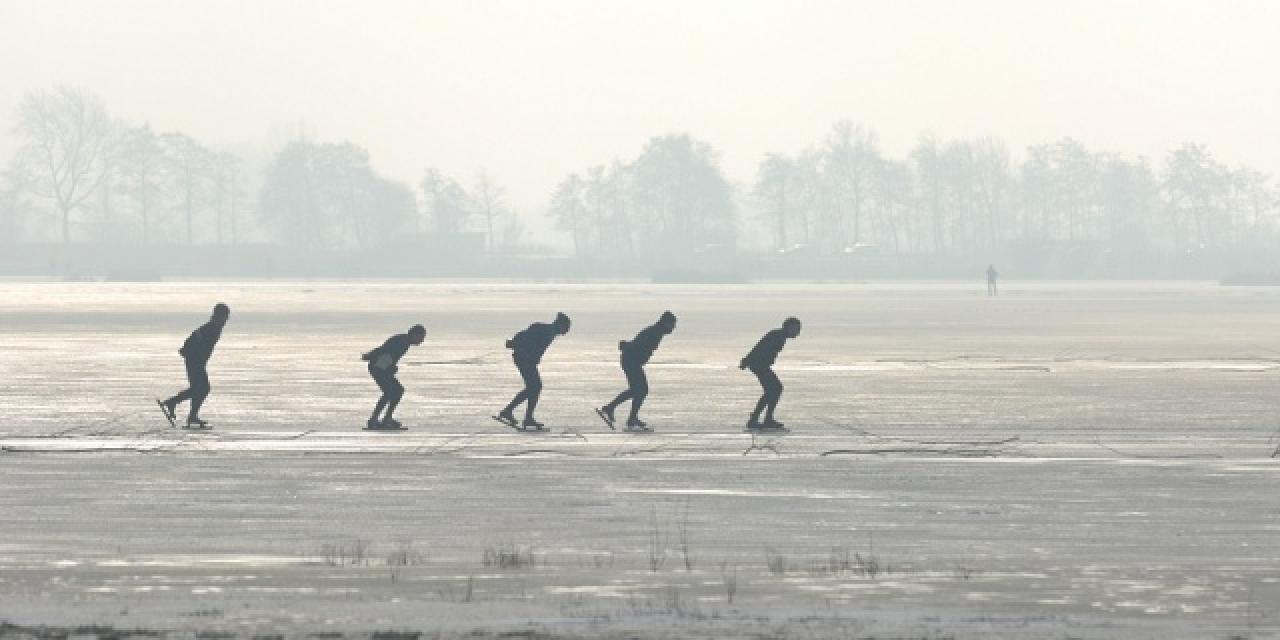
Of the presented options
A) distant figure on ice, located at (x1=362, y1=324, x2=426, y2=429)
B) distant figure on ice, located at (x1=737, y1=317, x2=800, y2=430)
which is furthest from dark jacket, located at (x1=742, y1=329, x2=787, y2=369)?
distant figure on ice, located at (x1=362, y1=324, x2=426, y2=429)

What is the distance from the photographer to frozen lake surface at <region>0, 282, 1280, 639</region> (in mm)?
12273

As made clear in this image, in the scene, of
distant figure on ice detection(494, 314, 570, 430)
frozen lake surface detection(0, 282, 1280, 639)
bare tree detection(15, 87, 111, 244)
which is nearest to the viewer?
frozen lake surface detection(0, 282, 1280, 639)

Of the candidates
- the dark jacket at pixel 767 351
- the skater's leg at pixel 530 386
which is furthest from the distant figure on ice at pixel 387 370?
the dark jacket at pixel 767 351

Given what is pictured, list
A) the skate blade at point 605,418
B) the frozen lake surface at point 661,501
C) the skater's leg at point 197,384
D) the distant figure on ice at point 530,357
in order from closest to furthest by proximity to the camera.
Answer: the frozen lake surface at point 661,501, the distant figure on ice at point 530,357, the skate blade at point 605,418, the skater's leg at point 197,384

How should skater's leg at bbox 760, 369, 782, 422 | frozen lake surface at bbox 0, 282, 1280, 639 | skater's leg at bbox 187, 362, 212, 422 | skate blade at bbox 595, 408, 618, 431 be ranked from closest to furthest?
frozen lake surface at bbox 0, 282, 1280, 639, skater's leg at bbox 760, 369, 782, 422, skate blade at bbox 595, 408, 618, 431, skater's leg at bbox 187, 362, 212, 422

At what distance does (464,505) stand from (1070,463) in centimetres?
680

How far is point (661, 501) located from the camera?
18.4m

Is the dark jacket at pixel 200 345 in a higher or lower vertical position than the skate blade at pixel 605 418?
higher

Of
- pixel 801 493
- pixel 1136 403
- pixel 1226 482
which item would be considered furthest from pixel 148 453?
pixel 1136 403

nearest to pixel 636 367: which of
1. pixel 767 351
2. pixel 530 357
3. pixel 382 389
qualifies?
pixel 530 357

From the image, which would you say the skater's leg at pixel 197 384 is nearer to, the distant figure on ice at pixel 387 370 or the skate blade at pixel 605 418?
the distant figure on ice at pixel 387 370

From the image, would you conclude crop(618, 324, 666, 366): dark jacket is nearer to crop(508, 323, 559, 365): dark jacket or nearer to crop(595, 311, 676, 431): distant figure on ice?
crop(595, 311, 676, 431): distant figure on ice

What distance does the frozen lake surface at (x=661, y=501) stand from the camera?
40.3 ft

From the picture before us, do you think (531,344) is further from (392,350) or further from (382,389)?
(382,389)
